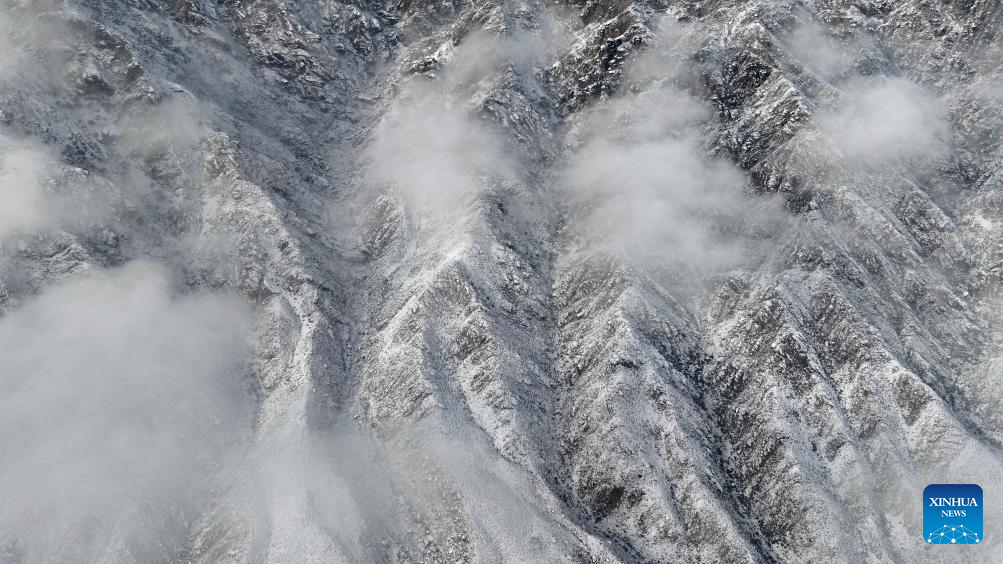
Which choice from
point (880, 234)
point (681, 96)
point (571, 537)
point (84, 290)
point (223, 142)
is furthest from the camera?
point (681, 96)

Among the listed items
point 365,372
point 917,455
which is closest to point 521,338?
point 365,372

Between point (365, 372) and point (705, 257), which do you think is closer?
point (365, 372)

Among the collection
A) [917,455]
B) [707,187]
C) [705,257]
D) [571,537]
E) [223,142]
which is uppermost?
[707,187]

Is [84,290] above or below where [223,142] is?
below

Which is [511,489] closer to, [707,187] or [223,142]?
[707,187]

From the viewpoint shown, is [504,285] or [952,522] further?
[504,285]

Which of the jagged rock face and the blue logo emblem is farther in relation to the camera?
the jagged rock face

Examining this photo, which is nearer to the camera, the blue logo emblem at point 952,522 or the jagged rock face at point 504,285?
the blue logo emblem at point 952,522

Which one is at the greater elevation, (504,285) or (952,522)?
(952,522)
